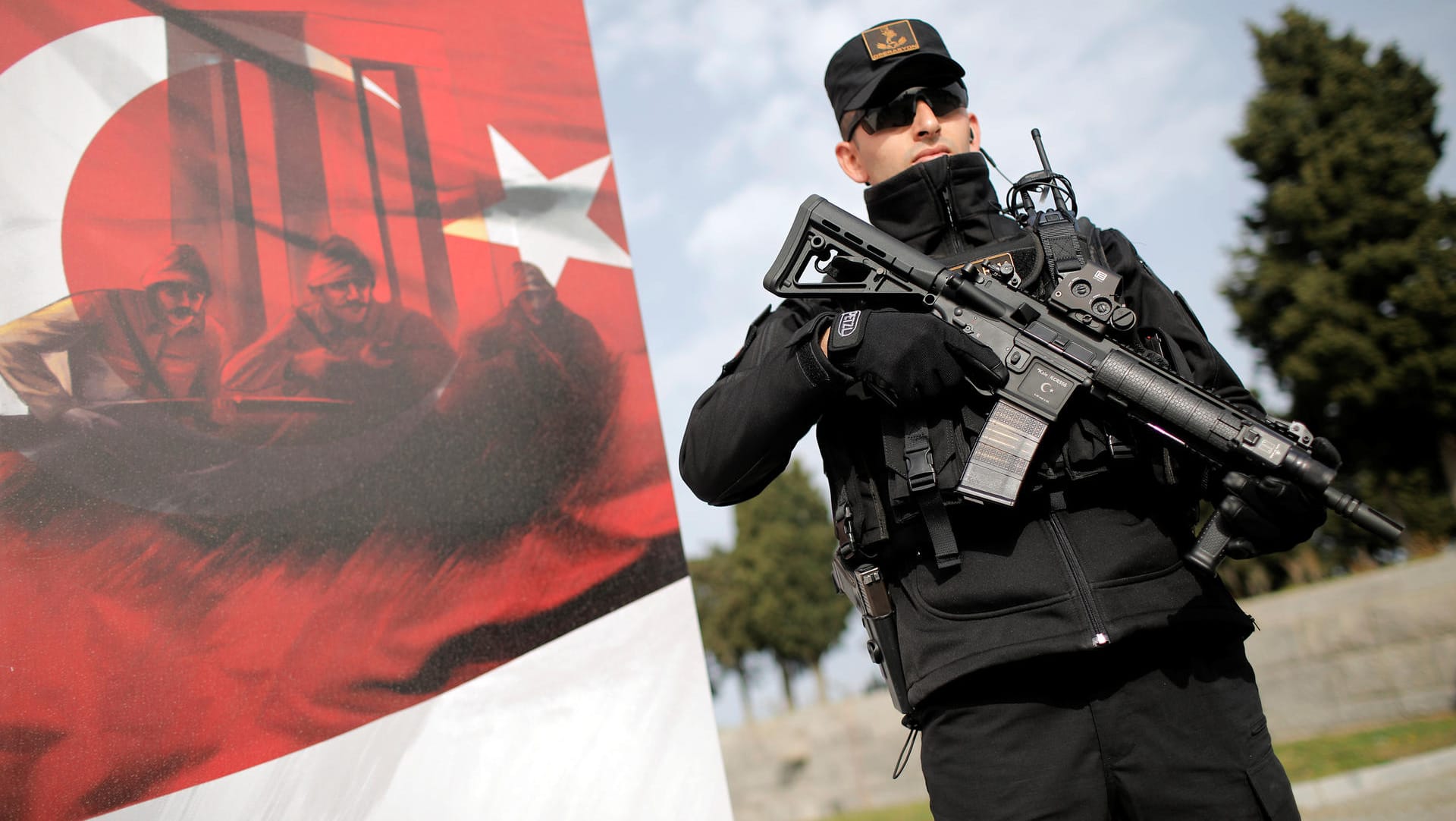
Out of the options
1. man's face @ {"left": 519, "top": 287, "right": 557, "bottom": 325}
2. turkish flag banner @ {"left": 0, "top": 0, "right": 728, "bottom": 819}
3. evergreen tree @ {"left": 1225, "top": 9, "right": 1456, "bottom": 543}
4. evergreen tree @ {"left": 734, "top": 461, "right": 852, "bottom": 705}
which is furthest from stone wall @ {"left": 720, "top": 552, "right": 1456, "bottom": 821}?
evergreen tree @ {"left": 734, "top": 461, "right": 852, "bottom": 705}

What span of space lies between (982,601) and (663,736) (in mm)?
1215

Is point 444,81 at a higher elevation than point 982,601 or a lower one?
higher

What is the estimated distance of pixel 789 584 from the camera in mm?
22688

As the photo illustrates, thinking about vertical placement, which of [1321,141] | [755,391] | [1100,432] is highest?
[1321,141]

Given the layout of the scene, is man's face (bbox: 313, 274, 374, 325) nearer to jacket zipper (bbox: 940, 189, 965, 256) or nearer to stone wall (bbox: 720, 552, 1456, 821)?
jacket zipper (bbox: 940, 189, 965, 256)

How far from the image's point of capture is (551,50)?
3.07 m

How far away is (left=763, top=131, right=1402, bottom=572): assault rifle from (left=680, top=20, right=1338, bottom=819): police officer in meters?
0.05

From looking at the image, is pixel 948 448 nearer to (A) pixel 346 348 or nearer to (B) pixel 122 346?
(A) pixel 346 348

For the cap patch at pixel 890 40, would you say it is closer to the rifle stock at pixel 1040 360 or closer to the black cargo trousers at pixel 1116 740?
the rifle stock at pixel 1040 360

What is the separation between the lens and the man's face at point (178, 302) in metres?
2.43

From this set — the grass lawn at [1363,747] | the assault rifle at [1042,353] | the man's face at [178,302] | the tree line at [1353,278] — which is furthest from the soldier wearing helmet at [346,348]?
the tree line at [1353,278]

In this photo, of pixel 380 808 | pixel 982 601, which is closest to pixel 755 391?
pixel 982 601

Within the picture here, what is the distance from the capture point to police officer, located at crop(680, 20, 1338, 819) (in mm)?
1728

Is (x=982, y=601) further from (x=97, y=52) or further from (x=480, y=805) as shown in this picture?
(x=97, y=52)
